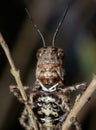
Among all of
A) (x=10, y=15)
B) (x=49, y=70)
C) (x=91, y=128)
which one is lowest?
(x=91, y=128)

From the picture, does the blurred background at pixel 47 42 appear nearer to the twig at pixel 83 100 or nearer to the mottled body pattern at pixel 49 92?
the mottled body pattern at pixel 49 92

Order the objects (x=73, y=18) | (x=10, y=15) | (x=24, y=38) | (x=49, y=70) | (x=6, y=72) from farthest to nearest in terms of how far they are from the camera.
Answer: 1. (x=10, y=15)
2. (x=73, y=18)
3. (x=6, y=72)
4. (x=24, y=38)
5. (x=49, y=70)

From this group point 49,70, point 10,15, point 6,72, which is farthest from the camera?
point 10,15

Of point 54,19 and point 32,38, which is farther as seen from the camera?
point 54,19

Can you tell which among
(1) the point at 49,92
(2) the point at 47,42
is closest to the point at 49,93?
(1) the point at 49,92

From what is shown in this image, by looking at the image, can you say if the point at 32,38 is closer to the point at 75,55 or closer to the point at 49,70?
the point at 49,70

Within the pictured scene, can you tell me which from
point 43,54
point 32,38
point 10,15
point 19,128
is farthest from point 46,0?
point 10,15

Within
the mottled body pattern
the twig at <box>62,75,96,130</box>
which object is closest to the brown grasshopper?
the mottled body pattern

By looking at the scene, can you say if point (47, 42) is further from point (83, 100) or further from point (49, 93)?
point (83, 100)
